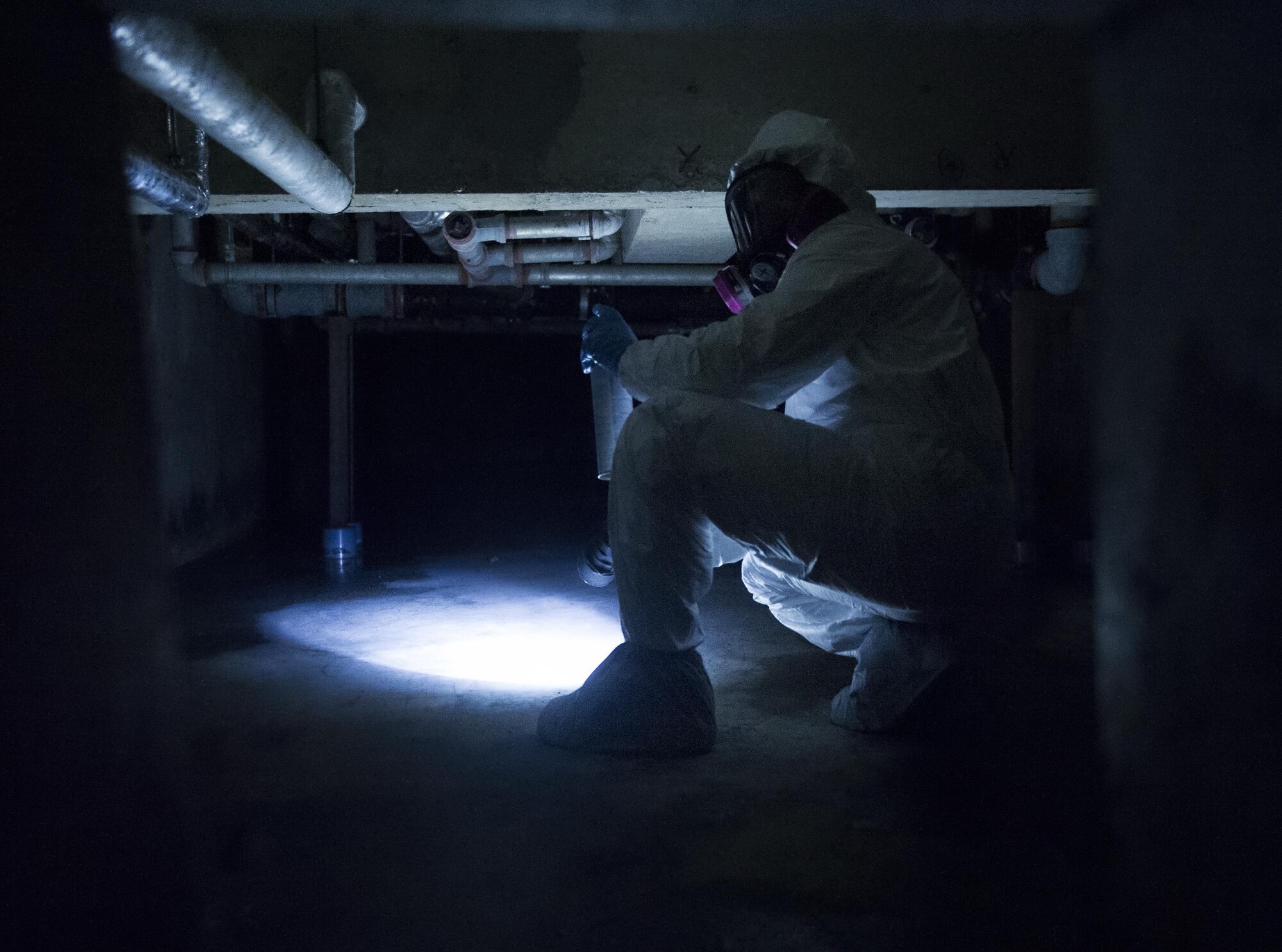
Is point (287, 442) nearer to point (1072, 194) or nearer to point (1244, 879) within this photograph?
point (1072, 194)

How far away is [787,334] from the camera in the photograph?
1504 mm

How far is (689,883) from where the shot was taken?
1.00 m

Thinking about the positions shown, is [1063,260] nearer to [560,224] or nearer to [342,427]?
[560,224]

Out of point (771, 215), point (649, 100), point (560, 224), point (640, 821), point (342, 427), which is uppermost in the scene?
point (649, 100)

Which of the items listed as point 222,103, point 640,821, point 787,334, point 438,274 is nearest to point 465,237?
point 438,274

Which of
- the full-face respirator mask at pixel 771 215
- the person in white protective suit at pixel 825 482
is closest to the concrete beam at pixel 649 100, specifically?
the full-face respirator mask at pixel 771 215

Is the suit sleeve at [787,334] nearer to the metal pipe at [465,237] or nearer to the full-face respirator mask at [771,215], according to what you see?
the full-face respirator mask at [771,215]

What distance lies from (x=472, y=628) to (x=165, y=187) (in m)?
1.34

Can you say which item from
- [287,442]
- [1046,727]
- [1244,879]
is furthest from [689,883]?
[287,442]

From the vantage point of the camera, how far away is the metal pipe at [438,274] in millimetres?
3588

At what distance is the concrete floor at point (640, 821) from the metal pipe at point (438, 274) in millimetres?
2057

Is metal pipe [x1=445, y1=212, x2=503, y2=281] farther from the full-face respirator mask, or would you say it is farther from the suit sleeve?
the suit sleeve

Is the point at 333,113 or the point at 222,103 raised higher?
the point at 333,113

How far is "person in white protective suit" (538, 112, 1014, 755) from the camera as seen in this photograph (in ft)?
4.81
